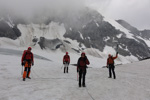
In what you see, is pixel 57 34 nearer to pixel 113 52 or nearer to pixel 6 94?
pixel 113 52

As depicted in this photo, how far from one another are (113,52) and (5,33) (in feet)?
232

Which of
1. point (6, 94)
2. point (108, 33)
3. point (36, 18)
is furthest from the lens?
point (108, 33)

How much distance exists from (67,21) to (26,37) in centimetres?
3650

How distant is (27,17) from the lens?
96.4 meters

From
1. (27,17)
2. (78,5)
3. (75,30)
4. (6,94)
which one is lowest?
(6,94)

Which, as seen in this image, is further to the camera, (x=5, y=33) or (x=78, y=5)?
(x=78, y=5)

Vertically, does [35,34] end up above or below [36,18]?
below

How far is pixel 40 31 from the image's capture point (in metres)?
94.1

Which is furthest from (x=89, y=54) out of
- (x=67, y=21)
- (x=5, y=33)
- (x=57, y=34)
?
(x=5, y=33)

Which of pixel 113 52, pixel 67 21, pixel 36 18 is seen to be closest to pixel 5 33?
pixel 36 18

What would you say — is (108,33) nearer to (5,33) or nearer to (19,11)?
(19,11)

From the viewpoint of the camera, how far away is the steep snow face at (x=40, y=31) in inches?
3343

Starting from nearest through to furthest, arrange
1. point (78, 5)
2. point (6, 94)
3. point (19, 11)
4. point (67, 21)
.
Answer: point (6, 94) → point (19, 11) → point (67, 21) → point (78, 5)

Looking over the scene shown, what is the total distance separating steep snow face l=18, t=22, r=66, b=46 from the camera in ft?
279
